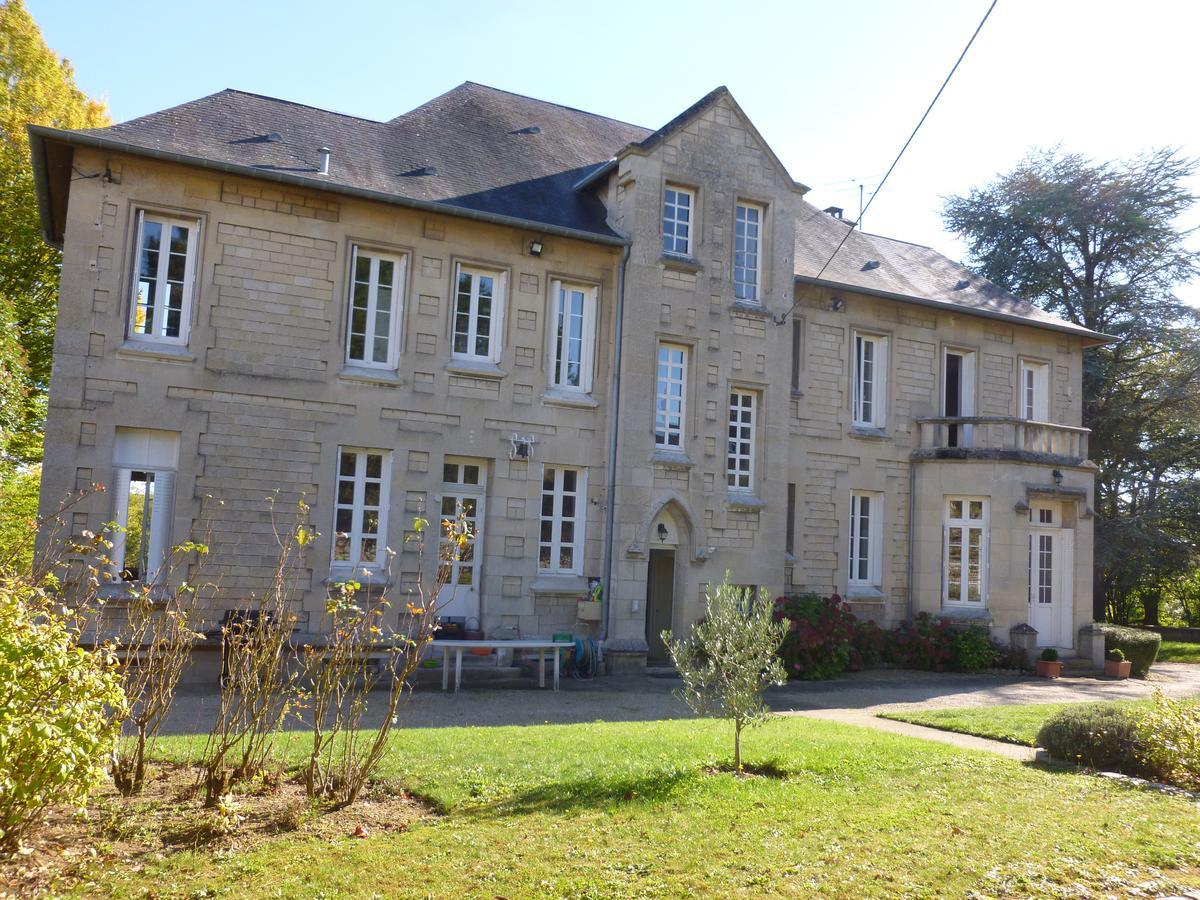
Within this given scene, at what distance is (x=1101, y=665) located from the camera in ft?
64.9

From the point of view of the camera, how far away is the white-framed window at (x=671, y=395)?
17188 mm

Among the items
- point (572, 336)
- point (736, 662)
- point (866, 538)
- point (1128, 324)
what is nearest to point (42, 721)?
point (736, 662)

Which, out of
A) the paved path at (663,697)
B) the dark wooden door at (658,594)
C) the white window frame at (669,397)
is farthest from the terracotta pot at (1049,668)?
the white window frame at (669,397)

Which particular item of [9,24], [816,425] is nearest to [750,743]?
[816,425]

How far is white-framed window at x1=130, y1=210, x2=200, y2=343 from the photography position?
14000 mm

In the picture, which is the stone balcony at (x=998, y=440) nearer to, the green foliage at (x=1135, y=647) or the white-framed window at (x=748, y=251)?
the green foliage at (x=1135, y=647)

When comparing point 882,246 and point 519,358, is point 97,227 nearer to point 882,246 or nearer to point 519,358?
point 519,358

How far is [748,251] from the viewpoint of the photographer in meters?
18.2

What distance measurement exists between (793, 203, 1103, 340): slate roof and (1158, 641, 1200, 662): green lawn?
10.0 metres

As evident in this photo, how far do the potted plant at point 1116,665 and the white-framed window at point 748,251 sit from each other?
33.3ft

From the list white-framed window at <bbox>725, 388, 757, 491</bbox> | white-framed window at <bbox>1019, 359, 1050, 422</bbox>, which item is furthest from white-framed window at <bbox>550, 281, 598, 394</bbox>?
white-framed window at <bbox>1019, 359, 1050, 422</bbox>

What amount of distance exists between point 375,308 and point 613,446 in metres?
4.53

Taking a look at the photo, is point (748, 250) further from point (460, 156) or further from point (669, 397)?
point (460, 156)

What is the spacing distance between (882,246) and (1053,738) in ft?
52.8
